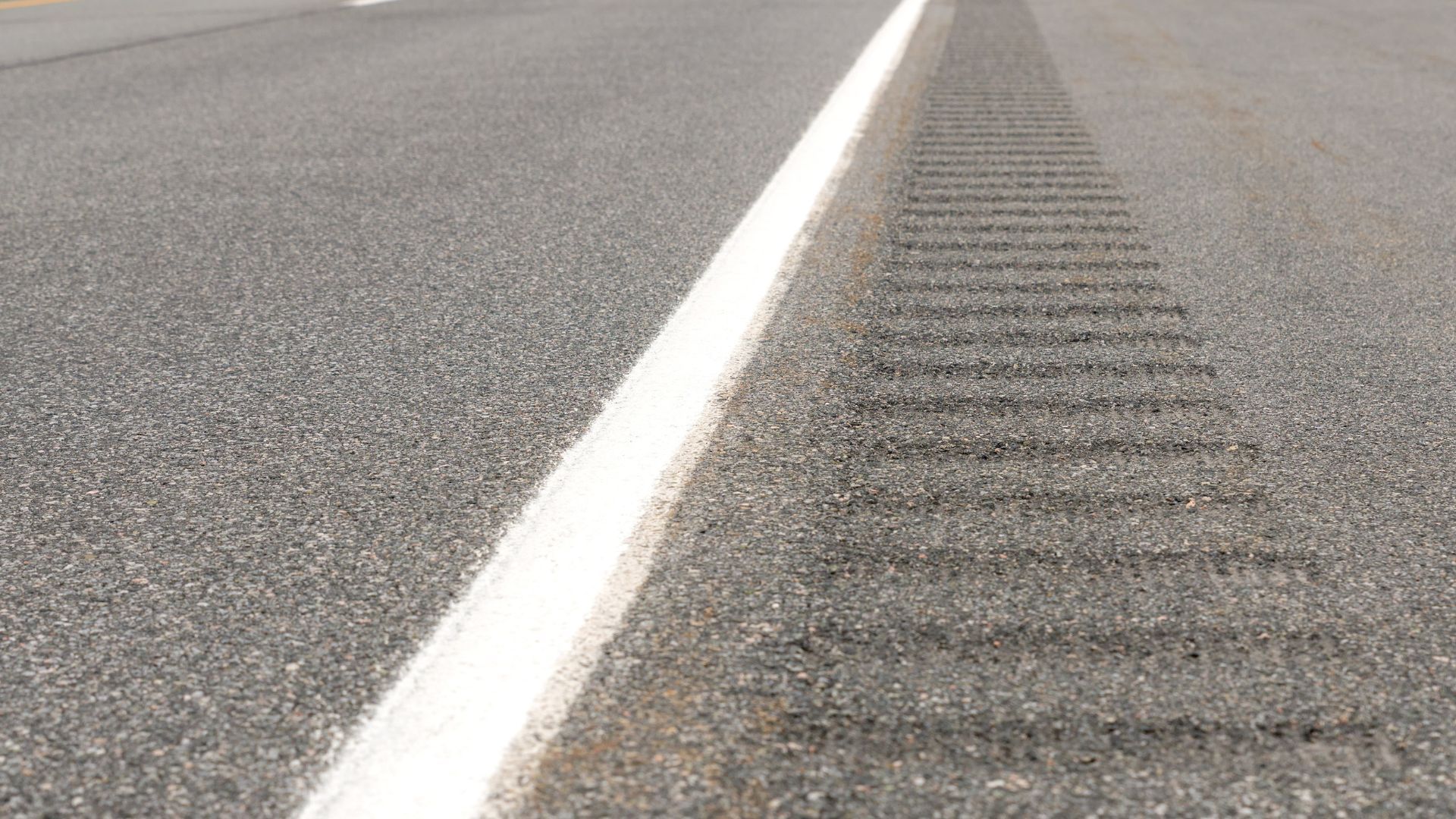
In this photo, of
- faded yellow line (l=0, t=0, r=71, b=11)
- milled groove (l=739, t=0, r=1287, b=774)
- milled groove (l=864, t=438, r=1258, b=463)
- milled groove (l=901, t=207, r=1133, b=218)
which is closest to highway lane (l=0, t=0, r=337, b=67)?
faded yellow line (l=0, t=0, r=71, b=11)

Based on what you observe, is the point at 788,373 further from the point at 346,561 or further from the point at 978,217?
the point at 978,217

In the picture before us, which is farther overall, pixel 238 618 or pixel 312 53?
pixel 312 53

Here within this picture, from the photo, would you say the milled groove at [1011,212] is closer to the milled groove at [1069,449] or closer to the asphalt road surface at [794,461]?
the asphalt road surface at [794,461]

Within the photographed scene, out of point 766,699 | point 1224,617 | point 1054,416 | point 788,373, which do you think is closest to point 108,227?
point 788,373

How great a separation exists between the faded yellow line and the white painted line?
1189 cm

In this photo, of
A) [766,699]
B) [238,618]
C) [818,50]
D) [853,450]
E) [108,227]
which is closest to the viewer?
[766,699]

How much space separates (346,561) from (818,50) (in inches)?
284

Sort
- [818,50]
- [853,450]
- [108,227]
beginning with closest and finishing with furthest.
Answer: [853,450], [108,227], [818,50]

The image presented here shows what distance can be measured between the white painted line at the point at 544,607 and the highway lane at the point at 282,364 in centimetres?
6

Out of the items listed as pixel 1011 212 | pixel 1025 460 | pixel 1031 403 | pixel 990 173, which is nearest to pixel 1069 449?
pixel 1025 460

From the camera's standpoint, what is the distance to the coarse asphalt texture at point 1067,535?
5.36 ft

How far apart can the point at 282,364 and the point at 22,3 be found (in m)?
12.2

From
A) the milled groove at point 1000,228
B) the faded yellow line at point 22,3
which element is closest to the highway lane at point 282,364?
the milled groove at point 1000,228

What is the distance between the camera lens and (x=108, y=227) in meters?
4.31
